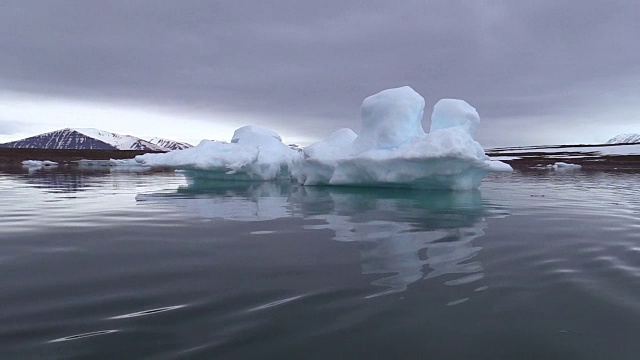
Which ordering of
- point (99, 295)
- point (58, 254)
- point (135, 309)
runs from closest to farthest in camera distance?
point (135, 309), point (99, 295), point (58, 254)

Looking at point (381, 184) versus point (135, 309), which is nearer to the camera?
point (135, 309)

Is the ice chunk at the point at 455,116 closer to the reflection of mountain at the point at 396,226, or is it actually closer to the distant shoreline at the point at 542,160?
the reflection of mountain at the point at 396,226

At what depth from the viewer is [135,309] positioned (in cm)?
332

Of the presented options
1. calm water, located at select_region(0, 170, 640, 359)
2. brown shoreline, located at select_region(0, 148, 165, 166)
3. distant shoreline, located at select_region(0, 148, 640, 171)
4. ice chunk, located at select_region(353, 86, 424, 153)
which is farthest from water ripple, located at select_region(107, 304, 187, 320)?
brown shoreline, located at select_region(0, 148, 165, 166)

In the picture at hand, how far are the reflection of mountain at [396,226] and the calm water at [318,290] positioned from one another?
4 cm

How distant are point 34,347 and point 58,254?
108 inches

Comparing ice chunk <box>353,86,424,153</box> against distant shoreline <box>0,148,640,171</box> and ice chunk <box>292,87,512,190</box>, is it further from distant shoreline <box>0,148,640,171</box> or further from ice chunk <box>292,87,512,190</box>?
distant shoreline <box>0,148,640,171</box>

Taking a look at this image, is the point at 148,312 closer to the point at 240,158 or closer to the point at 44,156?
the point at 240,158

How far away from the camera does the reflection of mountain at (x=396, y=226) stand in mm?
4414

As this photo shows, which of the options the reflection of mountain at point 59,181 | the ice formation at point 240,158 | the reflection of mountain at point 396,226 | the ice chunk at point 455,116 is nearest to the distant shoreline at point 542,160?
the reflection of mountain at point 59,181

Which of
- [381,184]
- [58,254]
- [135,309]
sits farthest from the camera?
[381,184]

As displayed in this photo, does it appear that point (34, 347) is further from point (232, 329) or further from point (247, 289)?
point (247, 289)

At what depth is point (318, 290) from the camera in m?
3.80

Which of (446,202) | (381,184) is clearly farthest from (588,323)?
(381,184)
